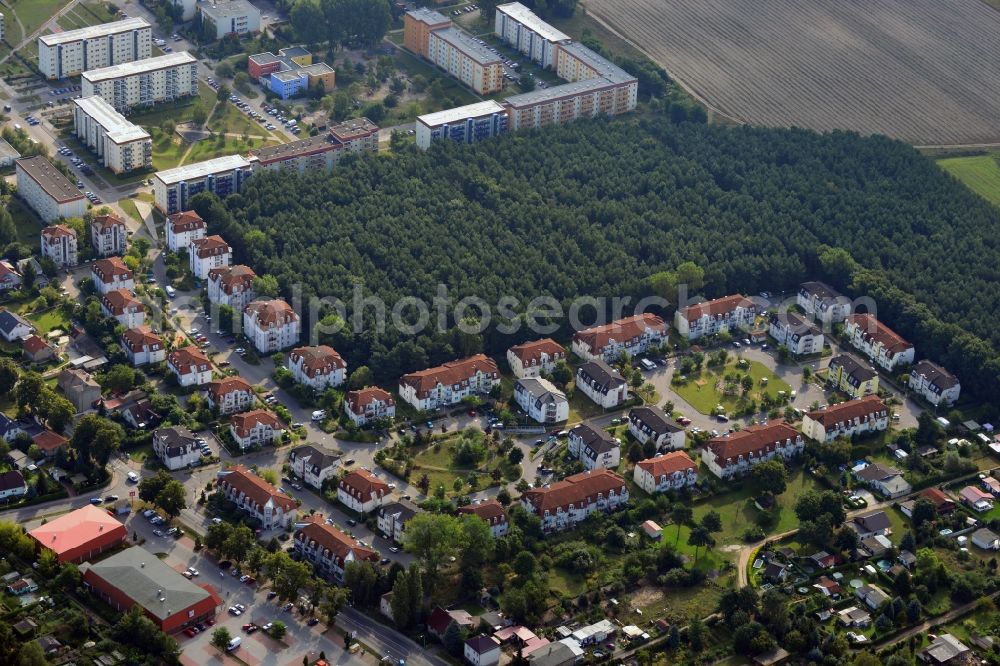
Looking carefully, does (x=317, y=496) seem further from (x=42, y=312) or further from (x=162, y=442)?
(x=42, y=312)

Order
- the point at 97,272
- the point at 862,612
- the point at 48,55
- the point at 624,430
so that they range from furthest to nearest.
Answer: the point at 48,55
the point at 97,272
the point at 624,430
the point at 862,612

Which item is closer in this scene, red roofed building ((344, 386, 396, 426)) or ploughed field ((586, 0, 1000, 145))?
red roofed building ((344, 386, 396, 426))

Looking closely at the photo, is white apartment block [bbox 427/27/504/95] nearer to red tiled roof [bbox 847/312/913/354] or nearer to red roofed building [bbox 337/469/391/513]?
red tiled roof [bbox 847/312/913/354]

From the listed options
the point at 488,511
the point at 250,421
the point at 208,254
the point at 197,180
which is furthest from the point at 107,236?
the point at 488,511

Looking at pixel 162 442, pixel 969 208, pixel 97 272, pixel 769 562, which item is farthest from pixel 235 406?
pixel 969 208

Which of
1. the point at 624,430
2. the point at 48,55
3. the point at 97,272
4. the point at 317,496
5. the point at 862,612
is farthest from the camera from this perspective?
the point at 48,55

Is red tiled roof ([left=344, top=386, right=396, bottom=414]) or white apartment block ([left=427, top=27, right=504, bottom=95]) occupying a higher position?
white apartment block ([left=427, top=27, right=504, bottom=95])

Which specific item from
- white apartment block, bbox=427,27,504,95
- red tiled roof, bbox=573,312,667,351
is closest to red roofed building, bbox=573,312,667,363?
red tiled roof, bbox=573,312,667,351
